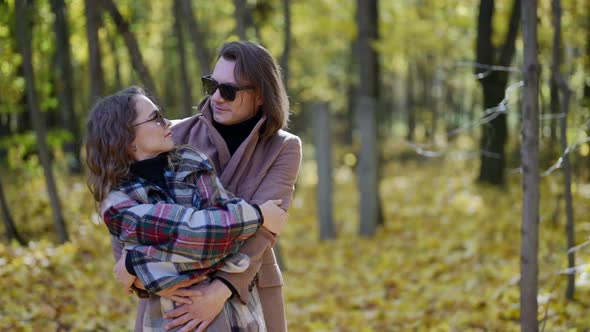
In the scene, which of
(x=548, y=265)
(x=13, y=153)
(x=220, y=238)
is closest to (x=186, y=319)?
(x=220, y=238)

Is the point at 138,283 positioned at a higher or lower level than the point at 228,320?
higher

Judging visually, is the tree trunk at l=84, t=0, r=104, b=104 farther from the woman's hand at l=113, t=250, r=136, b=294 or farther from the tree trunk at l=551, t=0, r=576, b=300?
A: the tree trunk at l=551, t=0, r=576, b=300

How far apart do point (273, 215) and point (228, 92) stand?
1.76 feet

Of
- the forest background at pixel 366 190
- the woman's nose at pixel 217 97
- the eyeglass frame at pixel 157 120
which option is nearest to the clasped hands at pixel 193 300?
the eyeglass frame at pixel 157 120

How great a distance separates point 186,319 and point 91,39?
14.6 feet

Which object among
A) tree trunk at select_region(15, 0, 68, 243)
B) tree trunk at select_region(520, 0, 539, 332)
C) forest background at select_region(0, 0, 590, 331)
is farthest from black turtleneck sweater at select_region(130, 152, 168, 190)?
tree trunk at select_region(15, 0, 68, 243)

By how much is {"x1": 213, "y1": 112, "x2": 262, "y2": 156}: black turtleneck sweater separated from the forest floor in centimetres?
265

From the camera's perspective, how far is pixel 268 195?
2236mm

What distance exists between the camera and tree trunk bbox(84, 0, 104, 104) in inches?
219

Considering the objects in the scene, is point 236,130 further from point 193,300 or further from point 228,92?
point 193,300

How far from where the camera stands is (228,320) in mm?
2113

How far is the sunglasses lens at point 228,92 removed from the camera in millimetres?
2314

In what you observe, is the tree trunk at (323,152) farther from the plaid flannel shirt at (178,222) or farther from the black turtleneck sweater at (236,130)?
the plaid flannel shirt at (178,222)

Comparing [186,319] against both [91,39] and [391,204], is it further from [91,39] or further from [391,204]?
[391,204]
